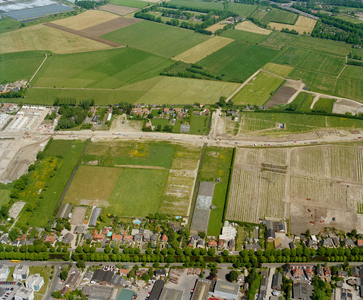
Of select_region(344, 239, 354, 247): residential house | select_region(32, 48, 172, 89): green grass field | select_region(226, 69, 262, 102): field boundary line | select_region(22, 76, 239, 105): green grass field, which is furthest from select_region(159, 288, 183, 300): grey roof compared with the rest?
select_region(32, 48, 172, 89): green grass field

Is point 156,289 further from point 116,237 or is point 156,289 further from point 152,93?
point 152,93

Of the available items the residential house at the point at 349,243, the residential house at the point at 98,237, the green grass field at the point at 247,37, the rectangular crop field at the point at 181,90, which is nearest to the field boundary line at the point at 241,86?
the rectangular crop field at the point at 181,90

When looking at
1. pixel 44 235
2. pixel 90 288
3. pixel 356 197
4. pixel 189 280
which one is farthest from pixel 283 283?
pixel 44 235

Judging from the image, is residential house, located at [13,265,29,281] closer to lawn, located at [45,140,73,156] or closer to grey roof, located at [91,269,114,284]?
grey roof, located at [91,269,114,284]

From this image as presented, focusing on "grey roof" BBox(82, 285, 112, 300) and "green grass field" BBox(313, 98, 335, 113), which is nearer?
"grey roof" BBox(82, 285, 112, 300)

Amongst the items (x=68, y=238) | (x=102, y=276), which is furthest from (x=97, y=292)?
(x=68, y=238)
